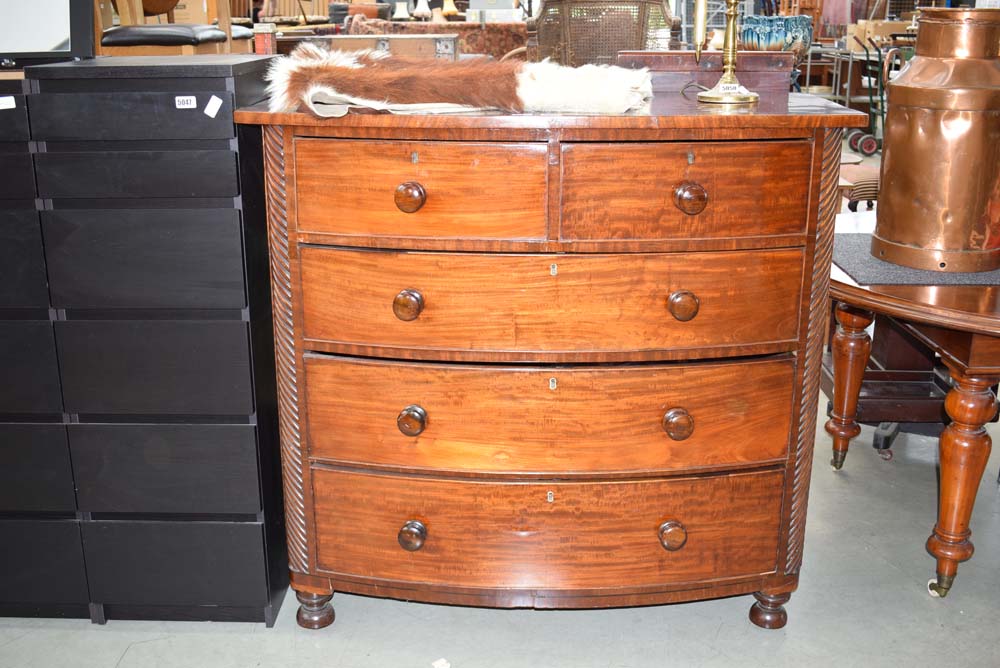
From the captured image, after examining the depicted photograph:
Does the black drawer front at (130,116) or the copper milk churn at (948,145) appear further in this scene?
the copper milk churn at (948,145)

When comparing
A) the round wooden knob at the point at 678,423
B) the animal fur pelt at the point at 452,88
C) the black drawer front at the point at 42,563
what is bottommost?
the black drawer front at the point at 42,563

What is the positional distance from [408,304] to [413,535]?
1.63 feet

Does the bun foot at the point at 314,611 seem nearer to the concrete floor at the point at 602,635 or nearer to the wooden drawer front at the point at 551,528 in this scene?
the concrete floor at the point at 602,635

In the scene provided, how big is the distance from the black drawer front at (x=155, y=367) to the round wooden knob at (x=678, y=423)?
34.0 inches

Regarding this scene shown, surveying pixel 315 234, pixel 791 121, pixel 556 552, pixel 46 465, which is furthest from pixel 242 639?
pixel 791 121

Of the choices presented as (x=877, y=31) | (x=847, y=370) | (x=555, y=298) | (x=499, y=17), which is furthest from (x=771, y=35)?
(x=877, y=31)

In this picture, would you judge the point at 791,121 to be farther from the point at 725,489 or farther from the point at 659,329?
the point at 725,489

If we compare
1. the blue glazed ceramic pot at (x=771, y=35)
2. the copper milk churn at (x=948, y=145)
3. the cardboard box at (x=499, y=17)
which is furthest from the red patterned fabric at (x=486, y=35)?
A: the copper milk churn at (x=948, y=145)

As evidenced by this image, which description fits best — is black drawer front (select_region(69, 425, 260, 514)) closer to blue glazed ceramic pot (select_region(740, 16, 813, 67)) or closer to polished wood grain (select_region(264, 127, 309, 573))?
polished wood grain (select_region(264, 127, 309, 573))

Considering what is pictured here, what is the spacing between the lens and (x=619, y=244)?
5.91 feet

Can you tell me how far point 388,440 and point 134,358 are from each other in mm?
556

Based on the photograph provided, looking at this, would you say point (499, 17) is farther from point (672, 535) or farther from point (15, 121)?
point (672, 535)

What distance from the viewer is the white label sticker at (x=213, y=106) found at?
1.84m

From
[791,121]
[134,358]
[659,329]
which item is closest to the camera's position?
[791,121]
